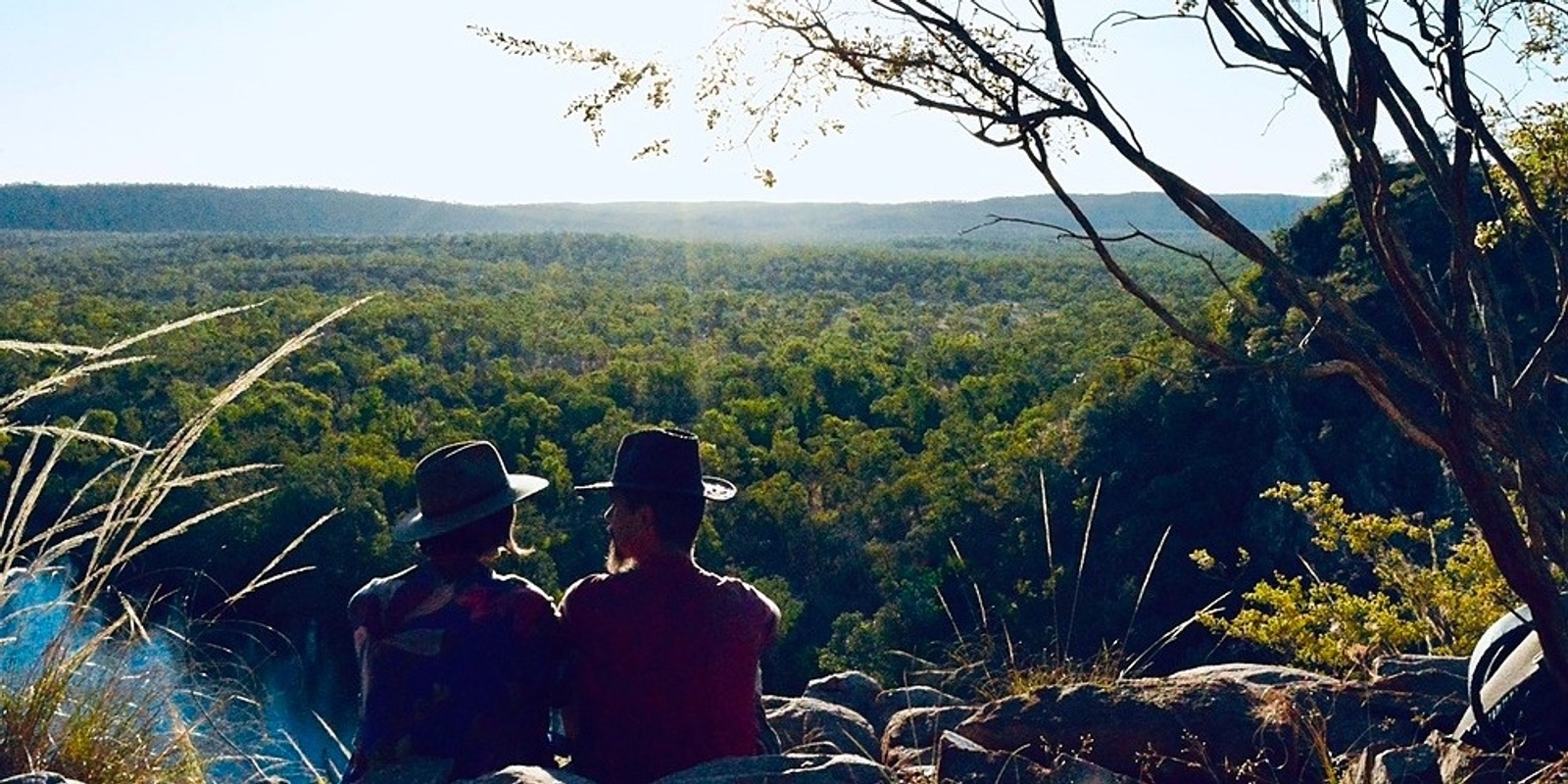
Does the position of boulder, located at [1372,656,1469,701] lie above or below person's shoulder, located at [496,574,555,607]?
below

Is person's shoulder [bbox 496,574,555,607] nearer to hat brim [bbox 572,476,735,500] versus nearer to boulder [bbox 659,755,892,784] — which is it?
hat brim [bbox 572,476,735,500]

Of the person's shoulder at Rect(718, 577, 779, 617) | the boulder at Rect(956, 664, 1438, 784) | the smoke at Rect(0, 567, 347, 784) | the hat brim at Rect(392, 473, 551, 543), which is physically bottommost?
the boulder at Rect(956, 664, 1438, 784)

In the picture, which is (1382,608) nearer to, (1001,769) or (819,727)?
(819,727)

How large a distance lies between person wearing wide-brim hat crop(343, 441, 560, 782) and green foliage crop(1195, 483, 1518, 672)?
3329 millimetres

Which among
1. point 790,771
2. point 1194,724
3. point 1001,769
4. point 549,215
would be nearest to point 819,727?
point 1194,724

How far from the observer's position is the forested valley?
57.4 ft

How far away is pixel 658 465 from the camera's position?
9.62 feet

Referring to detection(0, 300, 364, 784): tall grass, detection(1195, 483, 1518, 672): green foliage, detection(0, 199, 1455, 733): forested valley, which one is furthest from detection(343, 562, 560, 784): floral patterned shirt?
detection(1195, 483, 1518, 672): green foliage

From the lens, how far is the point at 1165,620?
61.5 ft

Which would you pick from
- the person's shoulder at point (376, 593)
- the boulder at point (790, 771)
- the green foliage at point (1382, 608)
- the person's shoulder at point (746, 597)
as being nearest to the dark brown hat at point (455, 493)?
the person's shoulder at point (376, 593)

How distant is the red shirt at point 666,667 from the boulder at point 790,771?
0.52 meters

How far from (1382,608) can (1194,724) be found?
14.4ft

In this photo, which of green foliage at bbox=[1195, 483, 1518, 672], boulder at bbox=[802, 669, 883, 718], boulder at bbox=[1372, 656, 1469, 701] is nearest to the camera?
boulder at bbox=[1372, 656, 1469, 701]

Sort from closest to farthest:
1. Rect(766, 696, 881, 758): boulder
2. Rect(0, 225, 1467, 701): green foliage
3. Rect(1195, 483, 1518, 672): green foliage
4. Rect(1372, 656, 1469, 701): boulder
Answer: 1. Rect(1372, 656, 1469, 701): boulder
2. Rect(766, 696, 881, 758): boulder
3. Rect(1195, 483, 1518, 672): green foliage
4. Rect(0, 225, 1467, 701): green foliage
